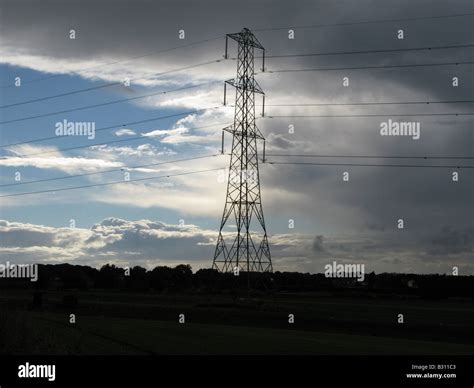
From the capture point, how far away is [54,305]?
242 feet

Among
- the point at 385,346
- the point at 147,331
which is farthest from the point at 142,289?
the point at 385,346

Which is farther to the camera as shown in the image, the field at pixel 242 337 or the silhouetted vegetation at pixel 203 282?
the silhouetted vegetation at pixel 203 282

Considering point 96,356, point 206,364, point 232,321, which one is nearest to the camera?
point 206,364

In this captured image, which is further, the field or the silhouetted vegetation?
the silhouetted vegetation

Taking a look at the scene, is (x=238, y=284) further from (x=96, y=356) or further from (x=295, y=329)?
(x=96, y=356)

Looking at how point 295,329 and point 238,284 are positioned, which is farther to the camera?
point 238,284

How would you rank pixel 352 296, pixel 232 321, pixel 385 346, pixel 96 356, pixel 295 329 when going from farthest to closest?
1. pixel 352 296
2. pixel 232 321
3. pixel 295 329
4. pixel 385 346
5. pixel 96 356

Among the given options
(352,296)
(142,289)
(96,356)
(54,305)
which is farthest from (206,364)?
(142,289)

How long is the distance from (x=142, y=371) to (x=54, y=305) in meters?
53.9

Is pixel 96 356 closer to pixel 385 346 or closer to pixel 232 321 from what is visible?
pixel 385 346

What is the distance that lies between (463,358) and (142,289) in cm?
12732

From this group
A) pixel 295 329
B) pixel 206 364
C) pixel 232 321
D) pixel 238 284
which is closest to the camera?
pixel 206 364

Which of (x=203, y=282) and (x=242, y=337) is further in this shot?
(x=203, y=282)

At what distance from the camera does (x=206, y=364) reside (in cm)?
2395
